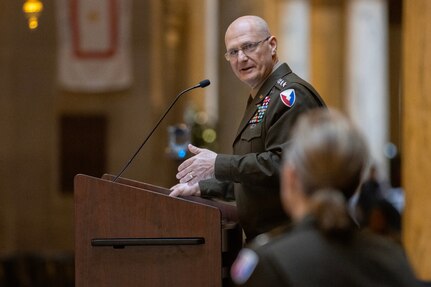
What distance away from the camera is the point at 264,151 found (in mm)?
5234

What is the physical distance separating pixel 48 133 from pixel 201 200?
12291 millimetres

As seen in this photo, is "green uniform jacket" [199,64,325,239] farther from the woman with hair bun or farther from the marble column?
the marble column

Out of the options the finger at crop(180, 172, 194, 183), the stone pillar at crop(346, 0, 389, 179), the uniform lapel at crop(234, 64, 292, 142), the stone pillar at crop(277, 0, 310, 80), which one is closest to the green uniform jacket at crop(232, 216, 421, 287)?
the finger at crop(180, 172, 194, 183)

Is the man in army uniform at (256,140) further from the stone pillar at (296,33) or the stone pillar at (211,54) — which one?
the stone pillar at (211,54)

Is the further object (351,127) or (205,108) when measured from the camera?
(205,108)

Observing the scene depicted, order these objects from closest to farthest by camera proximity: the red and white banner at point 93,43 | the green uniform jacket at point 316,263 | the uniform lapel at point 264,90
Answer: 1. the green uniform jacket at point 316,263
2. the uniform lapel at point 264,90
3. the red and white banner at point 93,43

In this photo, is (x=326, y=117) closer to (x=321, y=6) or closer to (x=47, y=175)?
(x=47, y=175)

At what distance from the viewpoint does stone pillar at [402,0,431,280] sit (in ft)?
28.5

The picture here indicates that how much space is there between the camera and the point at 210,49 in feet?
79.7

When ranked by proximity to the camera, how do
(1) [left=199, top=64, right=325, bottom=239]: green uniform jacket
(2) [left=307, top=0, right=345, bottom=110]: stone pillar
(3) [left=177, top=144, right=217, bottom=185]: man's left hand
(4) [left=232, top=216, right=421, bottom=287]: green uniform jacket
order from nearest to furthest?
1. (4) [left=232, top=216, right=421, bottom=287]: green uniform jacket
2. (1) [left=199, top=64, right=325, bottom=239]: green uniform jacket
3. (3) [left=177, top=144, right=217, bottom=185]: man's left hand
4. (2) [left=307, top=0, right=345, bottom=110]: stone pillar

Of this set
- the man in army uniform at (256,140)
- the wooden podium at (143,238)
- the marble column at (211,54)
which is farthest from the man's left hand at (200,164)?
the marble column at (211,54)

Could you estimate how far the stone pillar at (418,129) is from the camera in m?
8.68

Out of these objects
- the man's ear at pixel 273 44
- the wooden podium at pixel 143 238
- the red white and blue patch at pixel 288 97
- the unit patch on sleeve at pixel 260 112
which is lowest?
the wooden podium at pixel 143 238

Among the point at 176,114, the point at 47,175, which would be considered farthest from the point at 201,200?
the point at 176,114
